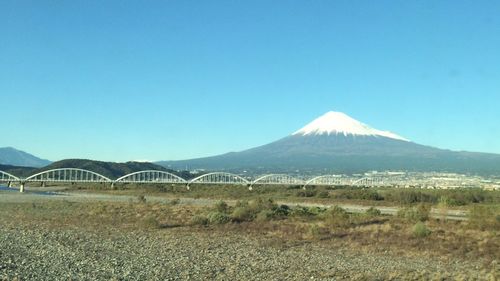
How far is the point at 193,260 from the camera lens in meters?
18.6

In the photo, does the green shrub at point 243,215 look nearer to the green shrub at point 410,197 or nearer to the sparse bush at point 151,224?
the sparse bush at point 151,224

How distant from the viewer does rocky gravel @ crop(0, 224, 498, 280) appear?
52.0ft

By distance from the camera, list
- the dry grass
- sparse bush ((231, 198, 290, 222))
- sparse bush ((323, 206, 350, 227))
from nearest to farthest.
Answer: the dry grass → sparse bush ((323, 206, 350, 227)) → sparse bush ((231, 198, 290, 222))

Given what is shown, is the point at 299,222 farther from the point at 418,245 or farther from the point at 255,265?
the point at 255,265

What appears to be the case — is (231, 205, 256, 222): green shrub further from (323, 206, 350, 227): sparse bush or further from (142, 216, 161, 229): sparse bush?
(142, 216, 161, 229): sparse bush

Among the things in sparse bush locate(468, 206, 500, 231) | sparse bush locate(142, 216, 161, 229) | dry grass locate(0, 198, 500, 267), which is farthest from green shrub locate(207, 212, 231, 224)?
sparse bush locate(468, 206, 500, 231)

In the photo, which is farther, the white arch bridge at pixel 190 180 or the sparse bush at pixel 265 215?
the white arch bridge at pixel 190 180

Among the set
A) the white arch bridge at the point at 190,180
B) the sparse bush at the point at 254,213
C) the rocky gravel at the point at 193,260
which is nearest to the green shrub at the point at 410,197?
the sparse bush at the point at 254,213

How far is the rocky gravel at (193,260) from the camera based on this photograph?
15.9 meters

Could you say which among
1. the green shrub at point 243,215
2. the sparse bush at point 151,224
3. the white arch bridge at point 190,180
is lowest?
the sparse bush at point 151,224

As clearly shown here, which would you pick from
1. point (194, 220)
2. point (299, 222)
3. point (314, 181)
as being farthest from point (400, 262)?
point (314, 181)

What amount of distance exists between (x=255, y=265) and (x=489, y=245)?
10.8 metres

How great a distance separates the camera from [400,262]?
19.2 m

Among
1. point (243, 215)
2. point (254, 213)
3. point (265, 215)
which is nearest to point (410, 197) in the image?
point (254, 213)
